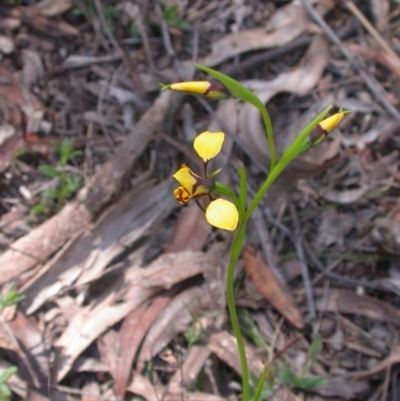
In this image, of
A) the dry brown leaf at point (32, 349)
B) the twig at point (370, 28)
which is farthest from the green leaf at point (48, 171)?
the twig at point (370, 28)

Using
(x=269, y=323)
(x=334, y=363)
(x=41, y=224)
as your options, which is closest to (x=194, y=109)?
(x=41, y=224)

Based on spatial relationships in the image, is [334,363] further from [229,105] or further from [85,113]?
[85,113]

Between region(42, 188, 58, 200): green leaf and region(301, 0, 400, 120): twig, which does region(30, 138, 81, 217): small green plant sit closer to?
region(42, 188, 58, 200): green leaf

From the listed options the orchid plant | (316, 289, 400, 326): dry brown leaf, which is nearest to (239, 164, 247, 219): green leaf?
the orchid plant

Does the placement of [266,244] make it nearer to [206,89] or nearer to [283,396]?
[283,396]

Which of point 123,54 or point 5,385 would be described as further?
point 123,54

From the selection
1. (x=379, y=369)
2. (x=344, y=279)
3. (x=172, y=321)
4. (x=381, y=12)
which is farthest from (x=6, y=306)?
(x=381, y=12)
